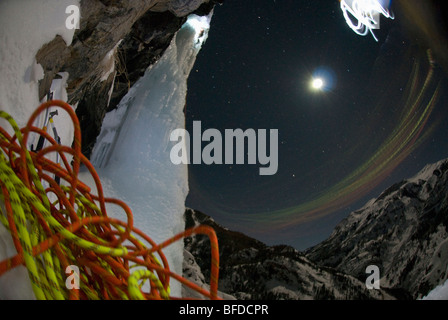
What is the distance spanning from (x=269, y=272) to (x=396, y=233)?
1541 millimetres

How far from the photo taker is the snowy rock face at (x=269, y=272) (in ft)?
9.70

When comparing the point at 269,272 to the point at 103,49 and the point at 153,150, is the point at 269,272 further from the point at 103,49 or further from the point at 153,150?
the point at 103,49

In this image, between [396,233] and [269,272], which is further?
[396,233]

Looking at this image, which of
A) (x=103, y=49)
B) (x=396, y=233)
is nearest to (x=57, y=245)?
(x=103, y=49)

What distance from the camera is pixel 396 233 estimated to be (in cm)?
328

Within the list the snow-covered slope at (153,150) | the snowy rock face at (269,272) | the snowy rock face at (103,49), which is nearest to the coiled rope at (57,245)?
the snowy rock face at (103,49)

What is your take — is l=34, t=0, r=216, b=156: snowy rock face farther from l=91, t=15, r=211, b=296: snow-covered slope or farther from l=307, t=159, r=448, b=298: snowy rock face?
l=307, t=159, r=448, b=298: snowy rock face

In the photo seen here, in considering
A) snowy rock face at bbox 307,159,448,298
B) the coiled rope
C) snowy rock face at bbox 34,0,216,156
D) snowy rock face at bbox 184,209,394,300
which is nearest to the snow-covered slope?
snowy rock face at bbox 34,0,216,156

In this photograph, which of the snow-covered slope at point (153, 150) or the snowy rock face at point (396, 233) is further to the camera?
the snowy rock face at point (396, 233)

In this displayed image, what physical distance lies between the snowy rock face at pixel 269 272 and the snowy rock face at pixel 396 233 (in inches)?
6.1

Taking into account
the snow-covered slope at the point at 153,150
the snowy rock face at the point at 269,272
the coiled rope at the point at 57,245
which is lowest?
the snowy rock face at the point at 269,272

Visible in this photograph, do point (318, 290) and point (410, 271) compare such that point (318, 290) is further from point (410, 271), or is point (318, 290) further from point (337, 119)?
point (337, 119)

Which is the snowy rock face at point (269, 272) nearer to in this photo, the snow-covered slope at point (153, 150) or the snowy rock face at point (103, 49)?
the snow-covered slope at point (153, 150)

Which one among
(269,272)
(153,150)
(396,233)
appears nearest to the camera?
(153,150)
